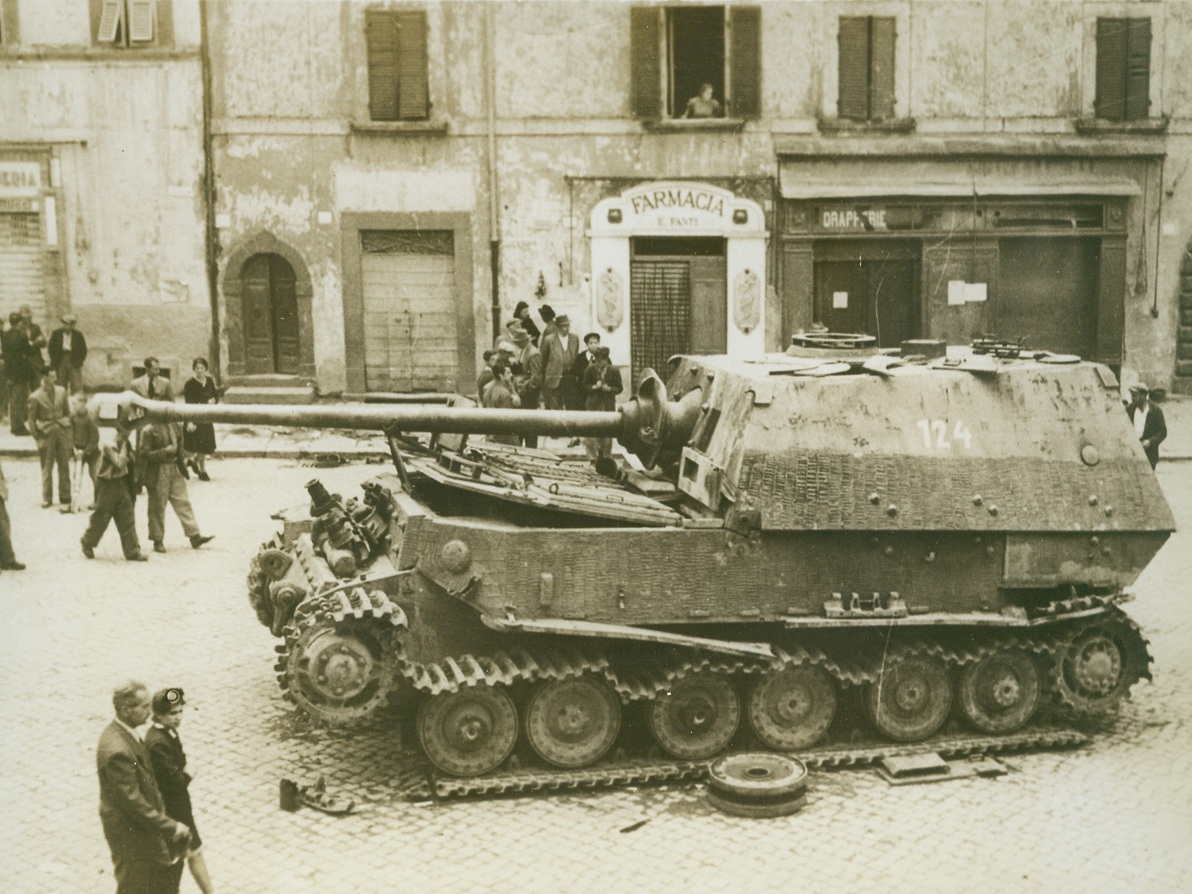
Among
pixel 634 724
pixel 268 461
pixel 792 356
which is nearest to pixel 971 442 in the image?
pixel 792 356

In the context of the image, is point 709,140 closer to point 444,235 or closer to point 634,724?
point 444,235

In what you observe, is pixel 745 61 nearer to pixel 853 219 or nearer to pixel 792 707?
pixel 853 219

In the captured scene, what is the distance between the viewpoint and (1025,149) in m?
23.6

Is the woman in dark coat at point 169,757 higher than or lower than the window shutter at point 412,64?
lower

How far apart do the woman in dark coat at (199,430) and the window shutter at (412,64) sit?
6.26 m

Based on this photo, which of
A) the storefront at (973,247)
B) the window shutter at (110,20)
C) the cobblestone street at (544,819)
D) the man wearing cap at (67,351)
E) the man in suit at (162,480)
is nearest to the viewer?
the cobblestone street at (544,819)

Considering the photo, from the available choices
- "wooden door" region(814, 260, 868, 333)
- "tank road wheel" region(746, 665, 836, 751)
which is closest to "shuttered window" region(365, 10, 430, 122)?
"wooden door" region(814, 260, 868, 333)

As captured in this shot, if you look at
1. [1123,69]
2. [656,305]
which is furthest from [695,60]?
[1123,69]

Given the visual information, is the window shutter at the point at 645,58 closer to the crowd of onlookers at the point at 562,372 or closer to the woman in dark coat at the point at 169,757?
the crowd of onlookers at the point at 562,372

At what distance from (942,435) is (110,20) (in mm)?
17336

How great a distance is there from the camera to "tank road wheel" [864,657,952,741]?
10148mm

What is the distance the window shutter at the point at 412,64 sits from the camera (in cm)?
2319

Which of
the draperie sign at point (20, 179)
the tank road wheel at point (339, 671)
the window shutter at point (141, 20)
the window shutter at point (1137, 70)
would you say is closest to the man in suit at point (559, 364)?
the window shutter at point (141, 20)

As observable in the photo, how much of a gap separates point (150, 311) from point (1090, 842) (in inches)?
739
